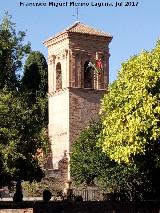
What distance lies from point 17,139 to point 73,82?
19770mm

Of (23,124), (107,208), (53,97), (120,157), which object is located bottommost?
(107,208)

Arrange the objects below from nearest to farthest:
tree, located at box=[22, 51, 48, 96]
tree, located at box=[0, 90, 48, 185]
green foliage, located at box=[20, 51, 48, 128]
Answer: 1. tree, located at box=[0, 90, 48, 185]
2. green foliage, located at box=[20, 51, 48, 128]
3. tree, located at box=[22, 51, 48, 96]

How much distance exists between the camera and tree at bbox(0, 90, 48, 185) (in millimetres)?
35656

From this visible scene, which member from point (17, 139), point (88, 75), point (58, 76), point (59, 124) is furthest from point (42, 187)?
point (17, 139)

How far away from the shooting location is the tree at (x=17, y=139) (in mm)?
35656

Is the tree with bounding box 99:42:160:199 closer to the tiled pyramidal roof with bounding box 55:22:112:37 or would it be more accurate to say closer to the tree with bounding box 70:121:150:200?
the tree with bounding box 70:121:150:200

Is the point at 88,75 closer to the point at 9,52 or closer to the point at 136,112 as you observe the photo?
the point at 9,52

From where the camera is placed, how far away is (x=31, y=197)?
158 feet

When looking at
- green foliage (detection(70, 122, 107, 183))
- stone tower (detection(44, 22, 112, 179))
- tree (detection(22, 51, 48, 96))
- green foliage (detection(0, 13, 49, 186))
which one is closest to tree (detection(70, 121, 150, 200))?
green foliage (detection(70, 122, 107, 183))

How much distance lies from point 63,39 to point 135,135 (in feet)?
89.0

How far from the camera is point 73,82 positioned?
56.0 metres

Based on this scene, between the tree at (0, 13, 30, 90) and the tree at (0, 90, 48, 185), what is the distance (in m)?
1.73

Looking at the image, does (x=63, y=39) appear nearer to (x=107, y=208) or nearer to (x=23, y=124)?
(x=23, y=124)

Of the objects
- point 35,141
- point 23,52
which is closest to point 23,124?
point 35,141
